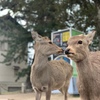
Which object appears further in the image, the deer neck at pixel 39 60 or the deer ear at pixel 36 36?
the deer ear at pixel 36 36

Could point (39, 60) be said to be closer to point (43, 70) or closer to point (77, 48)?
point (43, 70)

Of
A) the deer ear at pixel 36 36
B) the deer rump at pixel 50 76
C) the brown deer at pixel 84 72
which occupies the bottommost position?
the deer rump at pixel 50 76

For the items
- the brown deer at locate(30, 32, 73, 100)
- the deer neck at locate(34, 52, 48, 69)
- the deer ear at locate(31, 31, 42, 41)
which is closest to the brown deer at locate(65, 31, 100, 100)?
the brown deer at locate(30, 32, 73, 100)

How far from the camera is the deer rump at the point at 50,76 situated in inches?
324

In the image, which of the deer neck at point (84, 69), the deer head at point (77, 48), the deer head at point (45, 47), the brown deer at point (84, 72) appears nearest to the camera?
the deer head at point (77, 48)

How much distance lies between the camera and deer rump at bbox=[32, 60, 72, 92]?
8219 millimetres

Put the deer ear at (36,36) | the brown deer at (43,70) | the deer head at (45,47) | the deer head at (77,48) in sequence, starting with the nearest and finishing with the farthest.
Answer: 1. the deer head at (77,48)
2. the brown deer at (43,70)
3. the deer head at (45,47)
4. the deer ear at (36,36)

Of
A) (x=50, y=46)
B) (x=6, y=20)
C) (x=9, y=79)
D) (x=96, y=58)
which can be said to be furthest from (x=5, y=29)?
(x=96, y=58)

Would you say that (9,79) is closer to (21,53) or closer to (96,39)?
(21,53)

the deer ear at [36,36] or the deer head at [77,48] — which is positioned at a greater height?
the deer ear at [36,36]

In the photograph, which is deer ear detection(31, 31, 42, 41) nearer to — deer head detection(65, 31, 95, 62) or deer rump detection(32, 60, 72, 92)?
deer rump detection(32, 60, 72, 92)

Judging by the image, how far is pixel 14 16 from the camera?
2652 centimetres

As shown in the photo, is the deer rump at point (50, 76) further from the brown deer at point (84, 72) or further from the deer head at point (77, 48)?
the deer head at point (77, 48)

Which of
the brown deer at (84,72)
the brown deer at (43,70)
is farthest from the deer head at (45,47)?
the brown deer at (84,72)
